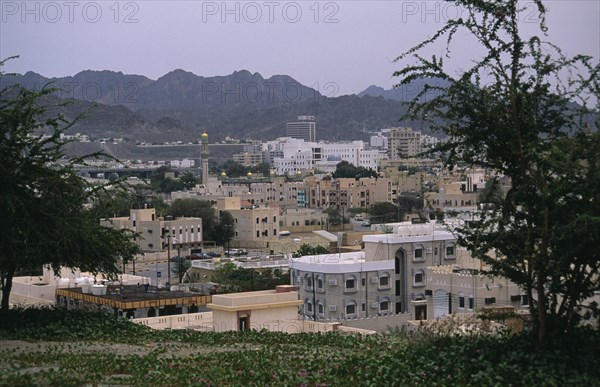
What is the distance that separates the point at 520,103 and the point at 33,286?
20176 millimetres

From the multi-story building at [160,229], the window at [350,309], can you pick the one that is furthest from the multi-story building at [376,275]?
the multi-story building at [160,229]

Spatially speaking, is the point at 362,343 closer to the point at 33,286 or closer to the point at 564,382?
the point at 564,382

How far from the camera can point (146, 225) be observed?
5903 cm

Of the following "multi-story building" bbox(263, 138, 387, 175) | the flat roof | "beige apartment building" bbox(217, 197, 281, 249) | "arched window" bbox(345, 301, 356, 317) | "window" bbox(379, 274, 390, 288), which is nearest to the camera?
the flat roof

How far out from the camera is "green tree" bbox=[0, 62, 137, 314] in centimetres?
1523

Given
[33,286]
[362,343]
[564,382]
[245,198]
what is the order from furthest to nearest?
1. [245,198]
2. [33,286]
3. [362,343]
4. [564,382]

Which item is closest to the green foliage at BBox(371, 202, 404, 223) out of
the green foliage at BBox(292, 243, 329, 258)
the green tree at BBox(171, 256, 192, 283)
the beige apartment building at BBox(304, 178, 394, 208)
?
the beige apartment building at BBox(304, 178, 394, 208)

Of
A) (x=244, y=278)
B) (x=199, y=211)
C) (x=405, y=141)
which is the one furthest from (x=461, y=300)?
(x=405, y=141)

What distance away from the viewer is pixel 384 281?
27.2 meters

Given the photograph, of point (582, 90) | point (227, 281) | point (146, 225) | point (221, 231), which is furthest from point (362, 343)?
point (221, 231)

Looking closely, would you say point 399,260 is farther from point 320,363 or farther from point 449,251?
point 320,363

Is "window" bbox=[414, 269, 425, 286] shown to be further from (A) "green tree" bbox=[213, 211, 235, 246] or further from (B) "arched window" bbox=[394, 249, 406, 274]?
(A) "green tree" bbox=[213, 211, 235, 246]

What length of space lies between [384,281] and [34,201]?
13.4 meters

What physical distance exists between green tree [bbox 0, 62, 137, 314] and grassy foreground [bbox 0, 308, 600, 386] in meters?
2.68
